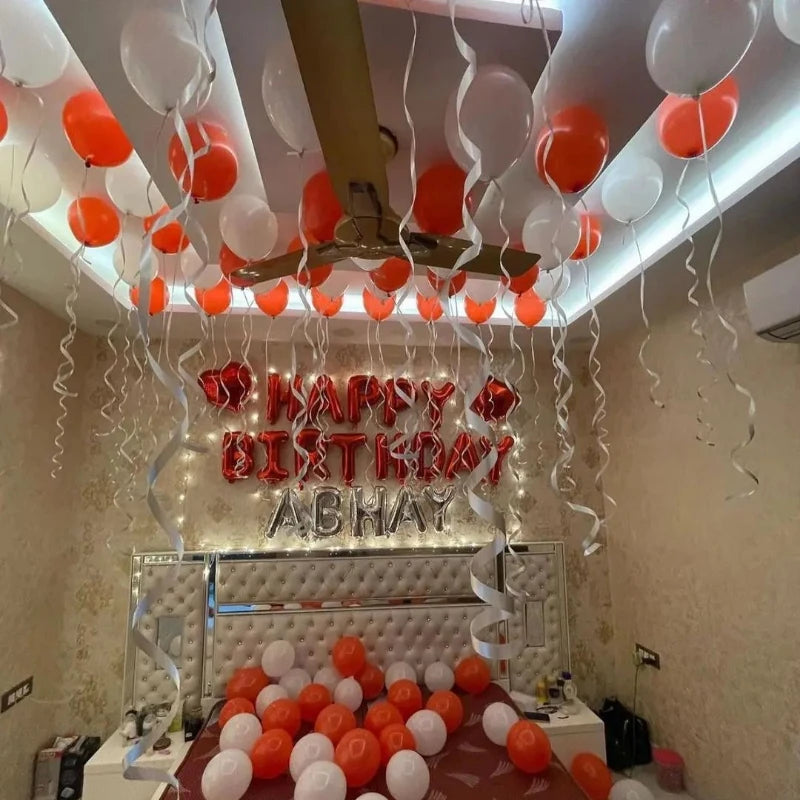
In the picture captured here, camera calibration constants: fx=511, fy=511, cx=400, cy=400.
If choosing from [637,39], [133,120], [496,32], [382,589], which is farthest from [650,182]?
[382,589]

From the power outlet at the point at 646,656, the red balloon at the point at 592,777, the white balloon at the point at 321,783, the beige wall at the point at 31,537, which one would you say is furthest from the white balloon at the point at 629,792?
the beige wall at the point at 31,537

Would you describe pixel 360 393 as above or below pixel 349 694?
above

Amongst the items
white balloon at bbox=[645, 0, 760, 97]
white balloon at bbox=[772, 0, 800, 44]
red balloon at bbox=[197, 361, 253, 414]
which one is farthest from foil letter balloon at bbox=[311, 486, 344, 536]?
white balloon at bbox=[772, 0, 800, 44]

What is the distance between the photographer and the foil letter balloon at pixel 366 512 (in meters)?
3.40

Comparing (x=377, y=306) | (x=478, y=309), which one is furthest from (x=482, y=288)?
(x=377, y=306)

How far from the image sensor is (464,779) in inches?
88.8

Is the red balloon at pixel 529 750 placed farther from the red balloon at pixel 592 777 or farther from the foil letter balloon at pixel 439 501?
the foil letter balloon at pixel 439 501

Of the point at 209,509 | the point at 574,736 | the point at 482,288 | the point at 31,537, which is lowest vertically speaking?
the point at 574,736

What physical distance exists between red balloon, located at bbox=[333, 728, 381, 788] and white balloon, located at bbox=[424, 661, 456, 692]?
826 millimetres

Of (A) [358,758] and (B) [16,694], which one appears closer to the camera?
(A) [358,758]

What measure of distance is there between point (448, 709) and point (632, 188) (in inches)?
99.7

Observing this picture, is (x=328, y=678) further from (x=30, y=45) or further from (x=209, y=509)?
(x=30, y=45)

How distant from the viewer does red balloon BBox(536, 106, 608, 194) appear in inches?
54.0

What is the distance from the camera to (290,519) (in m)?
3.35
